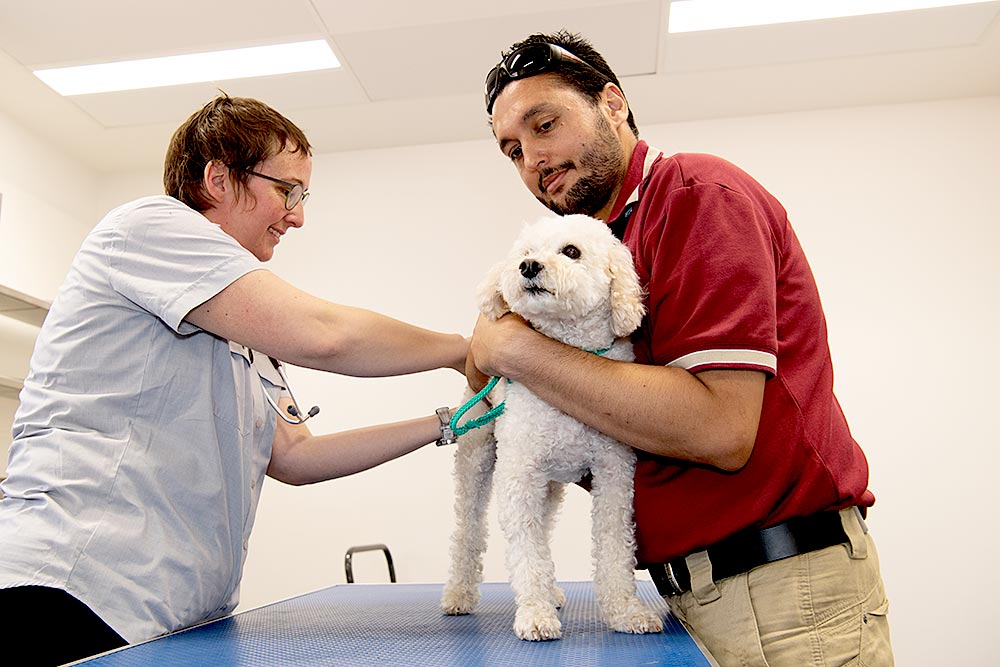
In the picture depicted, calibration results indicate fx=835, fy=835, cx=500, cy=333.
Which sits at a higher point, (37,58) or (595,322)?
(37,58)

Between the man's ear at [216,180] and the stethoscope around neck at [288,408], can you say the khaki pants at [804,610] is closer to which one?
the stethoscope around neck at [288,408]

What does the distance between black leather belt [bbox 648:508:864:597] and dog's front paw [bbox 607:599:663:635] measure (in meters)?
0.11

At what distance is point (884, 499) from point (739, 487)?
119 inches

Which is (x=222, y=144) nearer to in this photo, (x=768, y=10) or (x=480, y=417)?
(x=480, y=417)

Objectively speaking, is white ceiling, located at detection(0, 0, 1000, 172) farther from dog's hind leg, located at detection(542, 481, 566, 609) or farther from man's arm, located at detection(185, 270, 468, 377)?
dog's hind leg, located at detection(542, 481, 566, 609)

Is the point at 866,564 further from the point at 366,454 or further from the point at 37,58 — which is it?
the point at 37,58

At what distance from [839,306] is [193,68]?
10.4 ft

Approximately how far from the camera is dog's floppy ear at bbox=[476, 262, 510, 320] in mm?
1375

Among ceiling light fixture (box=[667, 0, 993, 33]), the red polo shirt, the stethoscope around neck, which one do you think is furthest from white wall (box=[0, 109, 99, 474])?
the red polo shirt

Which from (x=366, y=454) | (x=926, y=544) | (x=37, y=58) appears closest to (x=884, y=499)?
(x=926, y=544)

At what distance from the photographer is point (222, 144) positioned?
5.42 ft

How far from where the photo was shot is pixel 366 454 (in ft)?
6.05

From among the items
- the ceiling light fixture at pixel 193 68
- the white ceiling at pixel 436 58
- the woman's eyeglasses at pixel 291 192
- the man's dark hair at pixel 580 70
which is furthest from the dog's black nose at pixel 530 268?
the ceiling light fixture at pixel 193 68

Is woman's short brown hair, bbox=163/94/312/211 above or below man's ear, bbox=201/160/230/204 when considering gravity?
above
